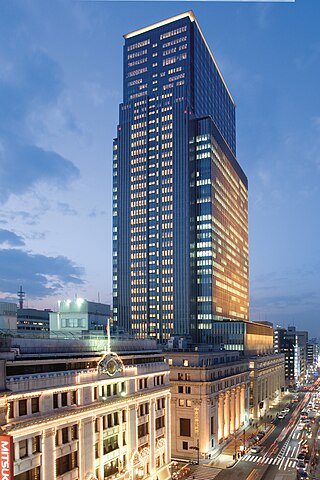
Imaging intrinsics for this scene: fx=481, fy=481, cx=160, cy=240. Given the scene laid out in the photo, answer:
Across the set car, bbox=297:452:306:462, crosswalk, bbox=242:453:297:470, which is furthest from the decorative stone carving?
car, bbox=297:452:306:462

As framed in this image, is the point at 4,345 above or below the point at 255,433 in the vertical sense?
above

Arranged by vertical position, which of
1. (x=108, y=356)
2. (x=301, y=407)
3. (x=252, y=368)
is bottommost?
(x=301, y=407)

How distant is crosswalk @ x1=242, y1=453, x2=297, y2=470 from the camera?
105 metres

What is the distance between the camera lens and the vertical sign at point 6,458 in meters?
44.2

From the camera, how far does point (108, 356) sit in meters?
74.0

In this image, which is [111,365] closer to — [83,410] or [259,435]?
[83,410]

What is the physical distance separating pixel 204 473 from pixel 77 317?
41382mm

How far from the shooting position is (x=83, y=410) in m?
65.1

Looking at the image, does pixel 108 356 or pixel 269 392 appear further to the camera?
pixel 269 392

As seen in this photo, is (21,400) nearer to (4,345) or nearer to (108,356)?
(4,345)

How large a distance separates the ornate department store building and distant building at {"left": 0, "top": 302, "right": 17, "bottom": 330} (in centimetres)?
1227

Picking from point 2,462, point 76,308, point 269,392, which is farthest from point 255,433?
point 2,462

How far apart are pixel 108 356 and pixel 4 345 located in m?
18.6

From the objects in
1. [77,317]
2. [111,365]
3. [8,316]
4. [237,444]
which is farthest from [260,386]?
[8,316]
